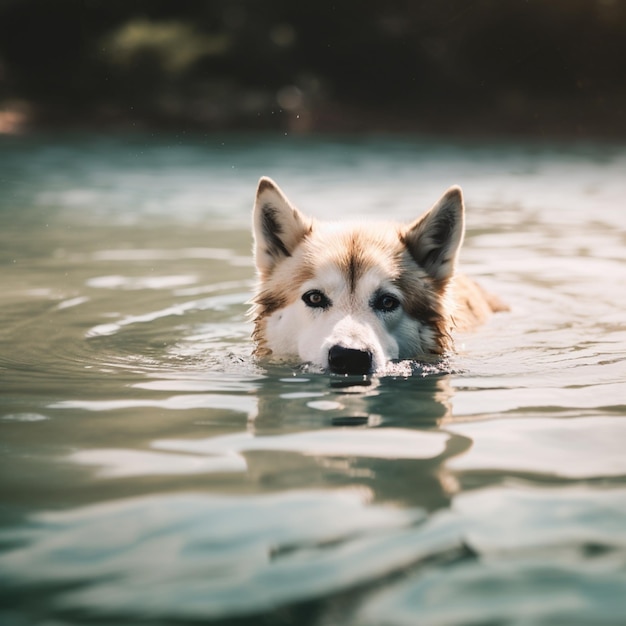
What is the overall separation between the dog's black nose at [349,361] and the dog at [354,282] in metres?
0.10

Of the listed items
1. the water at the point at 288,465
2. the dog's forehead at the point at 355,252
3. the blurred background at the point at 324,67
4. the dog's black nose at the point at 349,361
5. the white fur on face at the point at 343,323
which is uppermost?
the blurred background at the point at 324,67

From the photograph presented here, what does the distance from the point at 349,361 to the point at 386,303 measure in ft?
2.45

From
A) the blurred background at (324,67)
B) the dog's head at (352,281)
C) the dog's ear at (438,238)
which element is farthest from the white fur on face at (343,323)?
the blurred background at (324,67)

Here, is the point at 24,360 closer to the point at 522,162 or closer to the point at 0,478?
the point at 0,478

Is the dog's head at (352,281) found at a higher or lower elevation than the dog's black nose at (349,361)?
higher

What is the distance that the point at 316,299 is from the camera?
5746 mm

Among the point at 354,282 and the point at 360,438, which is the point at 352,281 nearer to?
the point at 354,282

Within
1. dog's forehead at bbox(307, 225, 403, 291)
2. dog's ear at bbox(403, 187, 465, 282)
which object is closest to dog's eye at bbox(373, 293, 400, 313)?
dog's forehead at bbox(307, 225, 403, 291)

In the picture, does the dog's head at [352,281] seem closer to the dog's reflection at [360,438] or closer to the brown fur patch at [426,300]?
the brown fur patch at [426,300]

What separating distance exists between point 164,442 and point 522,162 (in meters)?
19.9

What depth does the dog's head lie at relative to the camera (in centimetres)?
560

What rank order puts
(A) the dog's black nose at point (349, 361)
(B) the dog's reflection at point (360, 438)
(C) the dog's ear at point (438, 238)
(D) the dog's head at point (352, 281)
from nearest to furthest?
(B) the dog's reflection at point (360, 438)
(A) the dog's black nose at point (349, 361)
(D) the dog's head at point (352, 281)
(C) the dog's ear at point (438, 238)

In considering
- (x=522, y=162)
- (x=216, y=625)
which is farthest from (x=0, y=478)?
(x=522, y=162)

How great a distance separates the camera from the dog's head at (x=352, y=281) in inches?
221
